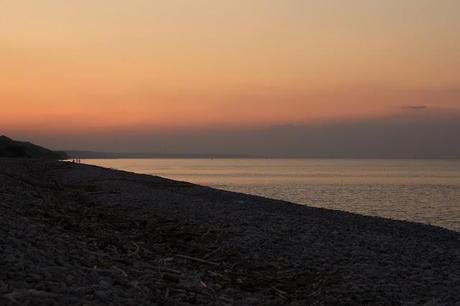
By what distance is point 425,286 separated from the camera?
33.9 feet

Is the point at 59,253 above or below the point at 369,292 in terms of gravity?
above

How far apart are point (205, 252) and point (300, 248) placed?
2.42m

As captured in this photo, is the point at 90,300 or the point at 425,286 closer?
the point at 90,300

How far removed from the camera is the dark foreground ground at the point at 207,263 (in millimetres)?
7746

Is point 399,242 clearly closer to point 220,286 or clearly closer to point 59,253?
point 220,286

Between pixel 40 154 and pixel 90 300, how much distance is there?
17217cm

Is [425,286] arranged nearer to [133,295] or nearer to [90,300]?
[133,295]

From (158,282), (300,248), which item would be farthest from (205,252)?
(158,282)

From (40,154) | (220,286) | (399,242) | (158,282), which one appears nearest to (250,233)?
(399,242)

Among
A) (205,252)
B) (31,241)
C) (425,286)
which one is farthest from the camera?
(205,252)

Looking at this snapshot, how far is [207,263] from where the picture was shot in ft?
38.8

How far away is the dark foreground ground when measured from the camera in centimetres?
775

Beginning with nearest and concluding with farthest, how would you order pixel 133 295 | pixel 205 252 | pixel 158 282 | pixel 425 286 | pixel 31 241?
pixel 133 295
pixel 158 282
pixel 31 241
pixel 425 286
pixel 205 252

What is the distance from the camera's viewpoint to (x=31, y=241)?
9664 mm
